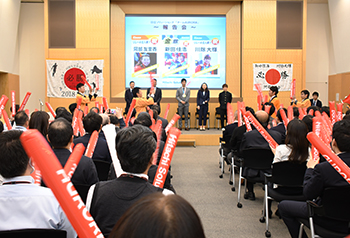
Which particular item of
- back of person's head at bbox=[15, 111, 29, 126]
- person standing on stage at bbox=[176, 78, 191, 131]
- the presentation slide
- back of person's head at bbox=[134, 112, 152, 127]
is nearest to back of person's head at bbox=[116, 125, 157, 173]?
back of person's head at bbox=[134, 112, 152, 127]

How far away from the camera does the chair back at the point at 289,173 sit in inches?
112

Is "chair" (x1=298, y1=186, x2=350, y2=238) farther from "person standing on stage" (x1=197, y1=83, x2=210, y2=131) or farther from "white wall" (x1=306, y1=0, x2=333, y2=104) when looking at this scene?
"white wall" (x1=306, y1=0, x2=333, y2=104)

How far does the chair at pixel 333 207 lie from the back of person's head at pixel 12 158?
184 cm

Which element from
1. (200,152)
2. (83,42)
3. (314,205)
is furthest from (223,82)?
(314,205)

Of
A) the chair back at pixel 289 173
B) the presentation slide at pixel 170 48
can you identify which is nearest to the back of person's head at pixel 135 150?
the chair back at pixel 289 173

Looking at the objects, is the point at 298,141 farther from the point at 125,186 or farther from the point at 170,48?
the point at 170,48

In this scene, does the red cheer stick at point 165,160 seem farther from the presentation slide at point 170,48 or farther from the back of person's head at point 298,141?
the presentation slide at point 170,48

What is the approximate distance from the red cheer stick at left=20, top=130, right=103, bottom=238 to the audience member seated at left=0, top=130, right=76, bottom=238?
0.65 metres

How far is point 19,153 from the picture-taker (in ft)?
4.76

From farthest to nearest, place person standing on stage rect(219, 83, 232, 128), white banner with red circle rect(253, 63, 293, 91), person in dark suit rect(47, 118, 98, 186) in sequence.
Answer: white banner with red circle rect(253, 63, 293, 91) < person standing on stage rect(219, 83, 232, 128) < person in dark suit rect(47, 118, 98, 186)

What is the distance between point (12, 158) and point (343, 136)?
2.04 metres

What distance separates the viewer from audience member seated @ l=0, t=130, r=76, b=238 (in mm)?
1359

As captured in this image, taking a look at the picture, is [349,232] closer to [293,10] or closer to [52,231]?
[52,231]

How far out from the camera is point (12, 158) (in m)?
1.43
